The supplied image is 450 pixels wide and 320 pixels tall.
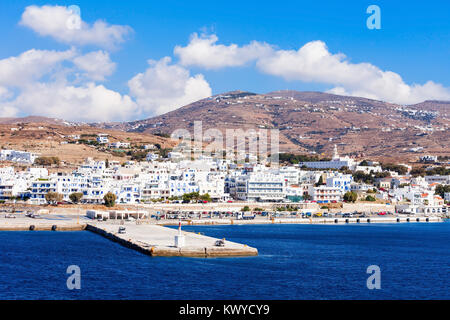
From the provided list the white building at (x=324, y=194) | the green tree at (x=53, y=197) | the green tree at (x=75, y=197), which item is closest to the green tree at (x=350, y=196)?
the white building at (x=324, y=194)

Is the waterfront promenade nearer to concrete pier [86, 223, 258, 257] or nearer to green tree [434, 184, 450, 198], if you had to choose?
concrete pier [86, 223, 258, 257]

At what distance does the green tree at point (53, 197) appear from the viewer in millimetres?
86938

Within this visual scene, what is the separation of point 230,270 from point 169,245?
915 cm

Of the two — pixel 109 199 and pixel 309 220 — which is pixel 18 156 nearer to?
pixel 109 199

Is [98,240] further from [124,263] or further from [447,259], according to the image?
[447,259]

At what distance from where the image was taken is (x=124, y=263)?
40.4m

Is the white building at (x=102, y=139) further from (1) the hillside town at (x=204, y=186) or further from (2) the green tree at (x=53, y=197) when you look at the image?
(2) the green tree at (x=53, y=197)

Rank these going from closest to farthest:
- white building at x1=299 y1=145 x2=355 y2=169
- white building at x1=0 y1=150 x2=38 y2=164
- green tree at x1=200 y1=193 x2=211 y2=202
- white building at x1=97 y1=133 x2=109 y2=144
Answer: green tree at x1=200 y1=193 x2=211 y2=202, white building at x1=0 y1=150 x2=38 y2=164, white building at x1=299 y1=145 x2=355 y2=169, white building at x1=97 y1=133 x2=109 y2=144

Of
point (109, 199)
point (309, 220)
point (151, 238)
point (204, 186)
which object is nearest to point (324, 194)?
point (309, 220)

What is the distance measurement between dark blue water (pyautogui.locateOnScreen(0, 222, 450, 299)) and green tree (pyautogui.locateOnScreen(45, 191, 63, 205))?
89.9 feet

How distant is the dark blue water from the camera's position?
3191 centimetres

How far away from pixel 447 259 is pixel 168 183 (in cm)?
5622

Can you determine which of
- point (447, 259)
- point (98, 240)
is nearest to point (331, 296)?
point (447, 259)

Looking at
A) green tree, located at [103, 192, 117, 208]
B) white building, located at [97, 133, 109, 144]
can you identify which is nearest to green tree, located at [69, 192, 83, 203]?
green tree, located at [103, 192, 117, 208]
